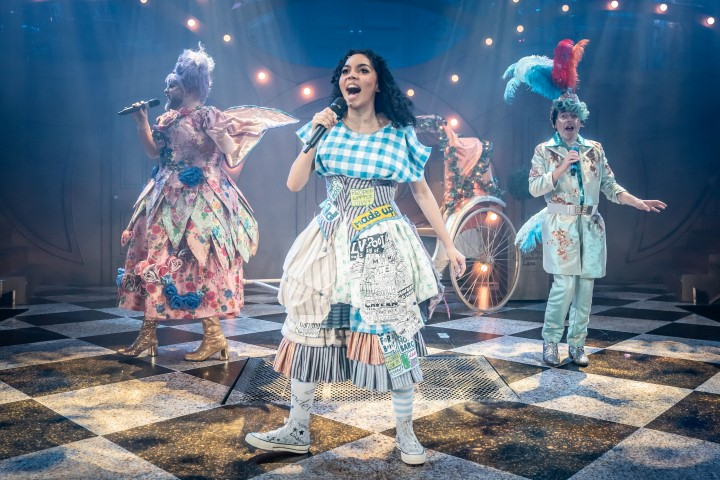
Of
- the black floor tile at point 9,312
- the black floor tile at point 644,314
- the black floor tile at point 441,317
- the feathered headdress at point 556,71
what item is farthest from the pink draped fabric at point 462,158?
the black floor tile at point 9,312

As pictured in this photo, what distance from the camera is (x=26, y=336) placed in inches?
137

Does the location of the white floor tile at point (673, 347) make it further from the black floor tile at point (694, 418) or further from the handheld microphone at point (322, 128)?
the handheld microphone at point (322, 128)

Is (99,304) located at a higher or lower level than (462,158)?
lower

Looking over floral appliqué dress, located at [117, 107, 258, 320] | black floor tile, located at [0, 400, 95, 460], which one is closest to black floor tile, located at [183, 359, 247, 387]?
floral appliqué dress, located at [117, 107, 258, 320]

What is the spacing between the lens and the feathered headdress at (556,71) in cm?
301

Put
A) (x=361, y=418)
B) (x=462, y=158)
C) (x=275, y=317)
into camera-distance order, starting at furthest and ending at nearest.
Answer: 1. (x=462, y=158)
2. (x=275, y=317)
3. (x=361, y=418)

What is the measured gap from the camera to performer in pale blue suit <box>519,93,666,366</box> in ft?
9.46

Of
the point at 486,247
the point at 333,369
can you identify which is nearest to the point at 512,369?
the point at 333,369

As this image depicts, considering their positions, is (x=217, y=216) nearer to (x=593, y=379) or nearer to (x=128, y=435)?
(x=128, y=435)

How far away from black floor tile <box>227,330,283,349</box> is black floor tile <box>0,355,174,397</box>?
2.26ft

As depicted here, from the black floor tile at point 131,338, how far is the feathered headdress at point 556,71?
237 cm

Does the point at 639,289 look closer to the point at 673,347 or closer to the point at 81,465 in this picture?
the point at 673,347

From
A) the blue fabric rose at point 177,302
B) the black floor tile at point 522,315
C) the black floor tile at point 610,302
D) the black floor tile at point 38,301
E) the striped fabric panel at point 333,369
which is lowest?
the black floor tile at point 522,315

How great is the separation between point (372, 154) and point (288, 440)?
2.79 feet
